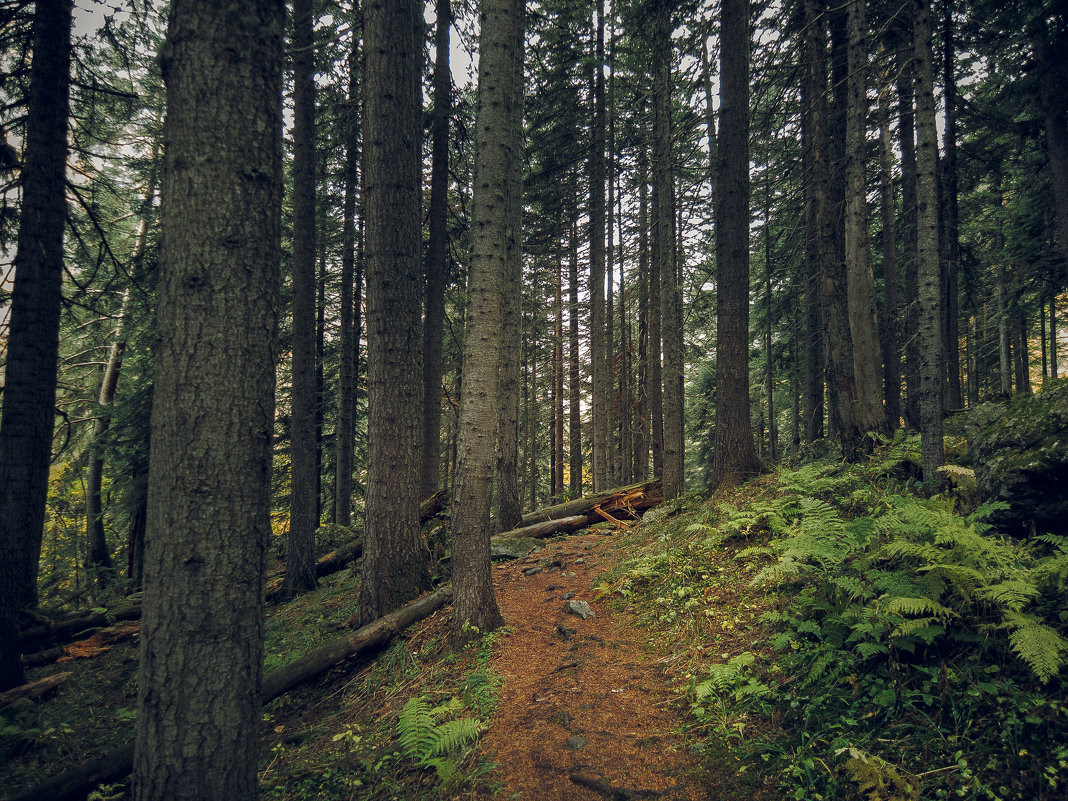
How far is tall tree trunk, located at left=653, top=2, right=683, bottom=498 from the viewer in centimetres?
1138

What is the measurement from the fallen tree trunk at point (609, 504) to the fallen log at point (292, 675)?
18.1 feet

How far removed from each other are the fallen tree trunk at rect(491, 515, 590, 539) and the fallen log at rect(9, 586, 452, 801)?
12.4 ft

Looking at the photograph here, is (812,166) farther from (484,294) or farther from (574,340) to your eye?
(574,340)

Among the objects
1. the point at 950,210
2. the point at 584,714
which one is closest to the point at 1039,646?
the point at 584,714

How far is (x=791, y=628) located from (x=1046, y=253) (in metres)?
17.0

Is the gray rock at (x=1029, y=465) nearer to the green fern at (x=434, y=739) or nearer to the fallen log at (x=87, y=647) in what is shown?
the green fern at (x=434, y=739)

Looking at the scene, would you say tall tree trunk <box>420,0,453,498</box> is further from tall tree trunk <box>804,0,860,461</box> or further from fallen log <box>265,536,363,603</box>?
tall tree trunk <box>804,0,860,461</box>

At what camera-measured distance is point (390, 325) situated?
6859 mm

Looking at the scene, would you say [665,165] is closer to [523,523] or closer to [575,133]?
[575,133]

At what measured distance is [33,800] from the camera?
3777 mm

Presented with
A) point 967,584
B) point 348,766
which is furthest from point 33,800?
point 967,584

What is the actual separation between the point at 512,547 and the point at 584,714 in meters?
5.88

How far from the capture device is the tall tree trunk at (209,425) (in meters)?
2.52

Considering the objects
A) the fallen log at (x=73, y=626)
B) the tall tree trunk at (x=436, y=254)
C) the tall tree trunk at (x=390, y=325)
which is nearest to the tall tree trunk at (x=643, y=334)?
the tall tree trunk at (x=436, y=254)
